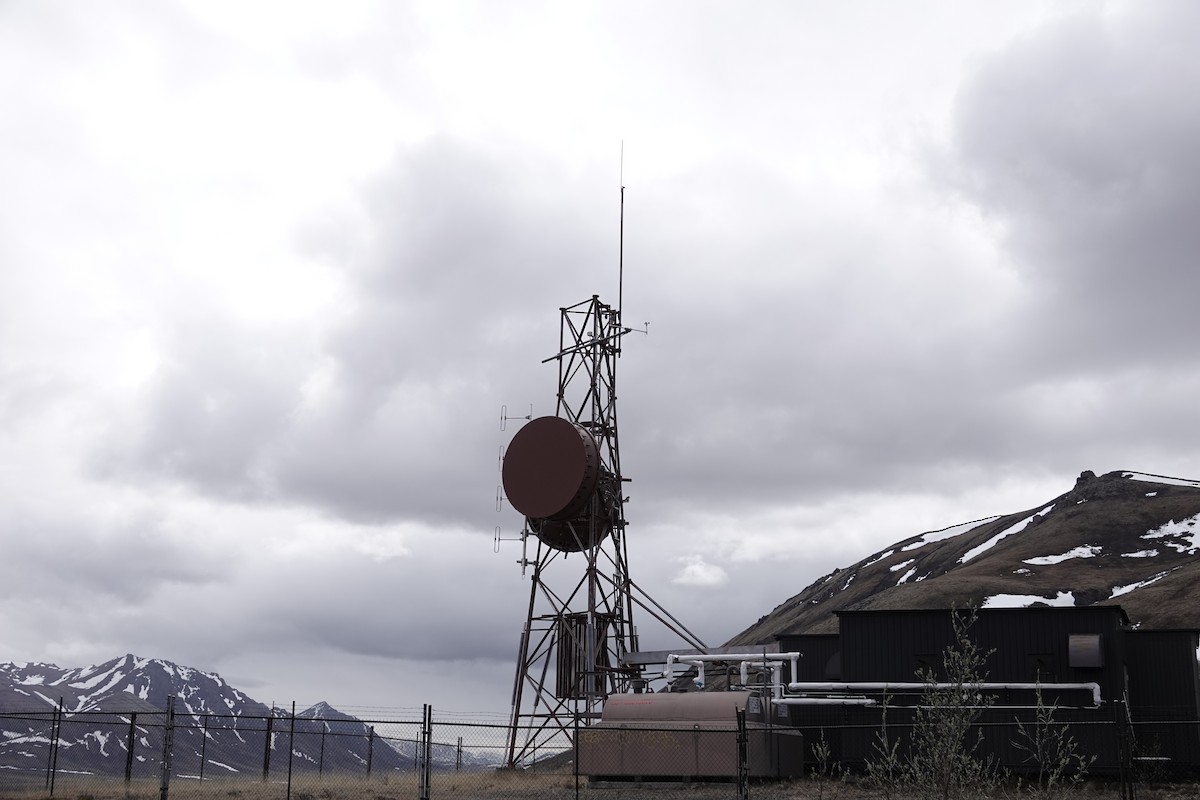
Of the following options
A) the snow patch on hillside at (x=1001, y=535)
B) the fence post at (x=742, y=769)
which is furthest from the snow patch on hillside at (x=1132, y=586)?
the fence post at (x=742, y=769)

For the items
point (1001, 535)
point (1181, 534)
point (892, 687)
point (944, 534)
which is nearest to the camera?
point (892, 687)

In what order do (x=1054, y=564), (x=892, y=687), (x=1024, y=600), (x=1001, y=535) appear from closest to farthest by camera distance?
(x=892, y=687), (x=1024, y=600), (x=1054, y=564), (x=1001, y=535)

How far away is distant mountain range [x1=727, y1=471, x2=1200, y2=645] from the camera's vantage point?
339 ft

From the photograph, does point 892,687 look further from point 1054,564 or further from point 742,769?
point 1054,564

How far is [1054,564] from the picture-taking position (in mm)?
131750

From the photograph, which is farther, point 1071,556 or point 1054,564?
point 1071,556

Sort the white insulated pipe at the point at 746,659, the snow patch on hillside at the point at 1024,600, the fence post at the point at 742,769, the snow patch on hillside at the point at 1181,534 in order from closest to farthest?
the fence post at the point at 742,769 < the white insulated pipe at the point at 746,659 < the snow patch on hillside at the point at 1024,600 < the snow patch on hillside at the point at 1181,534

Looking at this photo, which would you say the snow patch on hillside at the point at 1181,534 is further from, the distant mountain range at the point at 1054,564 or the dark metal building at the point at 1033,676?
the dark metal building at the point at 1033,676

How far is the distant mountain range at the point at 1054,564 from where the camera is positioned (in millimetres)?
103312

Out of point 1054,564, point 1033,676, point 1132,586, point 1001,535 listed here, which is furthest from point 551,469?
point 1001,535

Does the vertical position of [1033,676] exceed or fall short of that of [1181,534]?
it falls short

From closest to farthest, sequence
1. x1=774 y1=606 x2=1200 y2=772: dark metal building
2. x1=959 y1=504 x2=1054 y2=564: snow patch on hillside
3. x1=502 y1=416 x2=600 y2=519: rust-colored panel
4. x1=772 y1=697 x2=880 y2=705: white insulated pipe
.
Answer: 1. x1=774 y1=606 x2=1200 y2=772: dark metal building
2. x1=772 y1=697 x2=880 y2=705: white insulated pipe
3. x1=502 y1=416 x2=600 y2=519: rust-colored panel
4. x1=959 y1=504 x2=1054 y2=564: snow patch on hillside

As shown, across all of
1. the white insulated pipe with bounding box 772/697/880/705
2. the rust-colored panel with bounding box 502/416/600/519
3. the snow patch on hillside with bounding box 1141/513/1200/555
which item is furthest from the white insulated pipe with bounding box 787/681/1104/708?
the snow patch on hillside with bounding box 1141/513/1200/555

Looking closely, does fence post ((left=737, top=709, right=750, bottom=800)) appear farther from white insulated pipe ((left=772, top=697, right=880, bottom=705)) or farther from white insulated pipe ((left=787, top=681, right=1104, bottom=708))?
white insulated pipe ((left=772, top=697, right=880, bottom=705))
